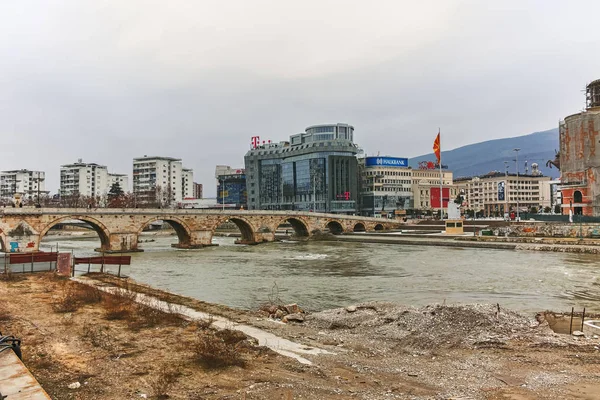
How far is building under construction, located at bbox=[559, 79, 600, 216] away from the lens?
194ft

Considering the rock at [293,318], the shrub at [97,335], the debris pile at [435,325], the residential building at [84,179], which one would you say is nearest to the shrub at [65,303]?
the shrub at [97,335]

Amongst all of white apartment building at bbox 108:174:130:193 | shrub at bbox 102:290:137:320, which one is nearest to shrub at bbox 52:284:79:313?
shrub at bbox 102:290:137:320

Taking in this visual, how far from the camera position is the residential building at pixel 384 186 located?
11569cm

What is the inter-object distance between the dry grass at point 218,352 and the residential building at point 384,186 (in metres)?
105

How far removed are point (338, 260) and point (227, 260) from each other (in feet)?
33.5

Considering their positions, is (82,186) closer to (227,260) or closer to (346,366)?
(227,260)

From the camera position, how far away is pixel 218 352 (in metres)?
9.29

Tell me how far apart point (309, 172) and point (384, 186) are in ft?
65.0

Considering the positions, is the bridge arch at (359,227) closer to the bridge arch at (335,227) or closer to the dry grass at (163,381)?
the bridge arch at (335,227)

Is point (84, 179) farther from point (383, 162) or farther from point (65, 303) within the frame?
point (65, 303)

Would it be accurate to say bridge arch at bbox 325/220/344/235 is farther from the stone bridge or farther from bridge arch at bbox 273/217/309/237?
bridge arch at bbox 273/217/309/237

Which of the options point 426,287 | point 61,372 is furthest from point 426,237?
point 61,372

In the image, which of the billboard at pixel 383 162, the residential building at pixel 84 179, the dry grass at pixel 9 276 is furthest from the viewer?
the residential building at pixel 84 179

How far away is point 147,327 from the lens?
12.3 metres
